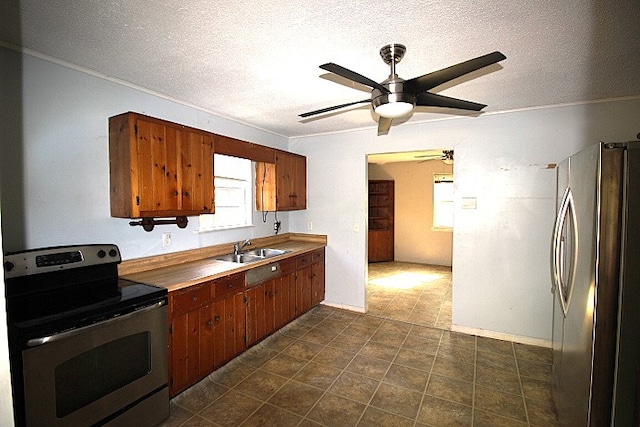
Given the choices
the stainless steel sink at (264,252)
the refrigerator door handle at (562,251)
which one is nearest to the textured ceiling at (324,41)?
the refrigerator door handle at (562,251)

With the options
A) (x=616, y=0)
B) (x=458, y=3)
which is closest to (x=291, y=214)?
(x=458, y=3)

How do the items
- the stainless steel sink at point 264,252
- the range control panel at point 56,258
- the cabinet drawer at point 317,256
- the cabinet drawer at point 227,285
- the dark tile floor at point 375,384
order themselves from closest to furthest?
the range control panel at point 56,258
the dark tile floor at point 375,384
the cabinet drawer at point 227,285
the stainless steel sink at point 264,252
the cabinet drawer at point 317,256

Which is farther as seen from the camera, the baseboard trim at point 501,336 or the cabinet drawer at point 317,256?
the cabinet drawer at point 317,256

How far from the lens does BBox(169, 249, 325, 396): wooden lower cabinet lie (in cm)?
219

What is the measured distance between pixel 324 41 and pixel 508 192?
2.53 meters

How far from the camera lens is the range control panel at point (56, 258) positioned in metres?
1.70

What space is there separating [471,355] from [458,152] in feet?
6.99

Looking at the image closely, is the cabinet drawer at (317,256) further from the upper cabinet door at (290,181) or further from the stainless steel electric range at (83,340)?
the stainless steel electric range at (83,340)

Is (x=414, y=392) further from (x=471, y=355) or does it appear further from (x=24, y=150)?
(x=24, y=150)

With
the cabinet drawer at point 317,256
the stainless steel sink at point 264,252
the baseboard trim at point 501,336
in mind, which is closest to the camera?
the baseboard trim at point 501,336

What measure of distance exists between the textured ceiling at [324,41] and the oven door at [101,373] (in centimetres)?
165

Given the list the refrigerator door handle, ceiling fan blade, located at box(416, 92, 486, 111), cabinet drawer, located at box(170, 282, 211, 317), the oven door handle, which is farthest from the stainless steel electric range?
the refrigerator door handle

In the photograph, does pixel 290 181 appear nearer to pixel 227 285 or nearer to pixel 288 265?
pixel 288 265

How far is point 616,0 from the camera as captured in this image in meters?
1.40
